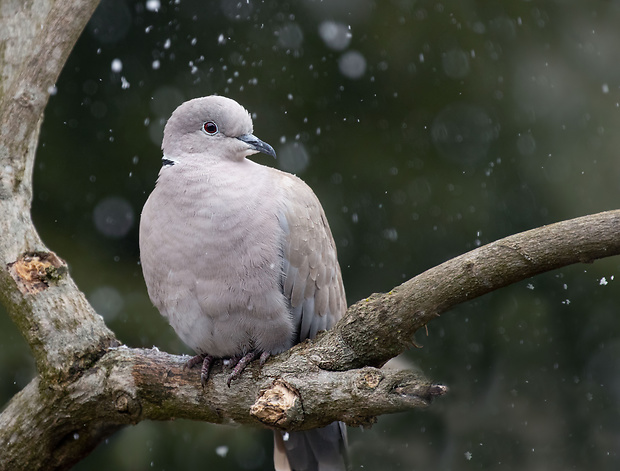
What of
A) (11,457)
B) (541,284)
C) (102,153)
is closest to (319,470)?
(11,457)

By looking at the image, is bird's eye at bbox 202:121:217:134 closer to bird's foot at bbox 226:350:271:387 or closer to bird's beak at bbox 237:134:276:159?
bird's beak at bbox 237:134:276:159

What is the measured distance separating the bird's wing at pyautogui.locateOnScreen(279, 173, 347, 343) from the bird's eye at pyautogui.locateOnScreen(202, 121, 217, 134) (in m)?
0.28

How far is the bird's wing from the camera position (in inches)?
96.3

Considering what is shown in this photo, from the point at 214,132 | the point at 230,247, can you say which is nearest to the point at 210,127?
the point at 214,132

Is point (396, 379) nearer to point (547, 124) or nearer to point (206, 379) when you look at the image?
point (206, 379)

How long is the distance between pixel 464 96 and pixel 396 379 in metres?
2.55

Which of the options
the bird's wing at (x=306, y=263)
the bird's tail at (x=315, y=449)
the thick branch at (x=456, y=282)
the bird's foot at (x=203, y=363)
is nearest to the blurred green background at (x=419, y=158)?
the bird's tail at (x=315, y=449)

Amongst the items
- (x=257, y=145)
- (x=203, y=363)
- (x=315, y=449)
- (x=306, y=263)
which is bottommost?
(x=315, y=449)

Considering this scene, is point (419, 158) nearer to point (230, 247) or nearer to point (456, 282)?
point (230, 247)

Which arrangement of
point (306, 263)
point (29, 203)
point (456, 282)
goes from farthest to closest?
point (29, 203) < point (306, 263) < point (456, 282)

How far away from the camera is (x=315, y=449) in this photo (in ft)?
8.74

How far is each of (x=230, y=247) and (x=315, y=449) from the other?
2.73ft

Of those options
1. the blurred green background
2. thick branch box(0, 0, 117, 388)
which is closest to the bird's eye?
thick branch box(0, 0, 117, 388)

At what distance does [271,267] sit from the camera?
2393mm
